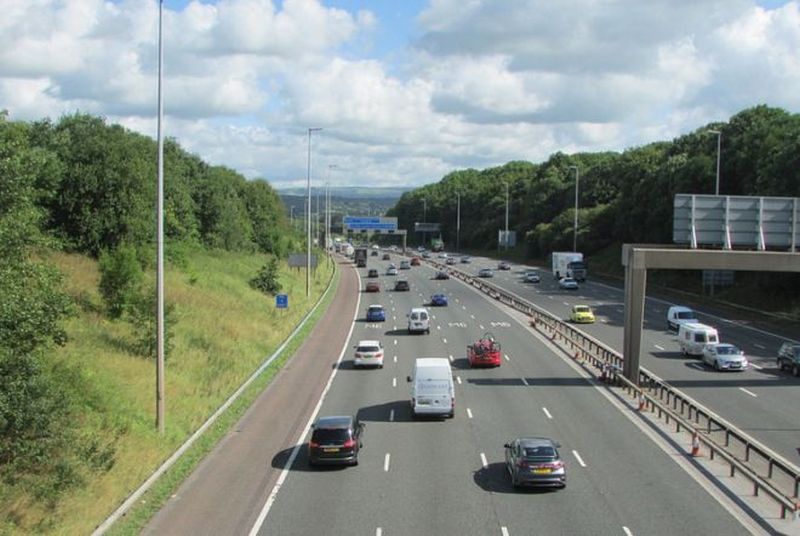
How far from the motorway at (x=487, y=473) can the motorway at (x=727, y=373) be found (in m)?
4.43

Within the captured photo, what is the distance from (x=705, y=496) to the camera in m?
22.9

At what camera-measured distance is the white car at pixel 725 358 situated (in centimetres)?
4406

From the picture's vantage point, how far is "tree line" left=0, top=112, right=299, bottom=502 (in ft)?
69.6

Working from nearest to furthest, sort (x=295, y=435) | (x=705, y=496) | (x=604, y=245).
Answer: (x=705, y=496)
(x=295, y=435)
(x=604, y=245)

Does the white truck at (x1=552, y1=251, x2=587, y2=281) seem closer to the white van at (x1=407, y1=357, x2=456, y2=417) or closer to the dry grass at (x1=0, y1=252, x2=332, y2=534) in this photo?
the dry grass at (x1=0, y1=252, x2=332, y2=534)

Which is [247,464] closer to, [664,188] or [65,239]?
[65,239]

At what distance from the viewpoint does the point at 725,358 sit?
145 feet

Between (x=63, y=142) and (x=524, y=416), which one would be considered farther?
(x=63, y=142)

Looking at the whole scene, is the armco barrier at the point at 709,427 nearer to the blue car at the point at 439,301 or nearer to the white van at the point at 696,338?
the white van at the point at 696,338

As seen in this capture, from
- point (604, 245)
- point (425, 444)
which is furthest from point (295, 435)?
point (604, 245)

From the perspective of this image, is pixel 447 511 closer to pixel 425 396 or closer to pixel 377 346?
pixel 425 396

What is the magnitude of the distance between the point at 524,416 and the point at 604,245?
95560mm

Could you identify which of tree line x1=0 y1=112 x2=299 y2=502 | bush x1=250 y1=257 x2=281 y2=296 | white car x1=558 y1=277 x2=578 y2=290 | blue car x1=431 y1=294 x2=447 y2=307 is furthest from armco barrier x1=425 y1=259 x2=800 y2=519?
white car x1=558 y1=277 x2=578 y2=290

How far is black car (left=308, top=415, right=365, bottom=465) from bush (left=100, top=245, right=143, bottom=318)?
63.7ft
